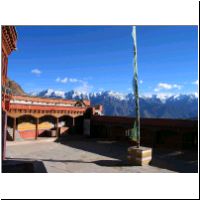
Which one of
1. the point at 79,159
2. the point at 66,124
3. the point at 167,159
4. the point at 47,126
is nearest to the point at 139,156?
the point at 167,159

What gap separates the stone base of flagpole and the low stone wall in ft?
26.8

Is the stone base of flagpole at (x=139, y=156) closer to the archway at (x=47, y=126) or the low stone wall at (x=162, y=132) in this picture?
the low stone wall at (x=162, y=132)

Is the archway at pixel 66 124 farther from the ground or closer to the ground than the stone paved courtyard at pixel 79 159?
farther from the ground

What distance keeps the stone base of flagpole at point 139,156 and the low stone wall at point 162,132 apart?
8171 millimetres

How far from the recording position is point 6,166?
573 inches

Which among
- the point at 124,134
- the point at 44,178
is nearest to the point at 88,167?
the point at 44,178

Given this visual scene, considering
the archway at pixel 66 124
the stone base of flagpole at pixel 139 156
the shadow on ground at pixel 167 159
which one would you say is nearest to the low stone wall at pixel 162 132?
the shadow on ground at pixel 167 159

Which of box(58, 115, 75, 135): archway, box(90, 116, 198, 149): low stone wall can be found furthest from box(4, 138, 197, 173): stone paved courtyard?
box(58, 115, 75, 135): archway

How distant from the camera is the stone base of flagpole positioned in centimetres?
1639

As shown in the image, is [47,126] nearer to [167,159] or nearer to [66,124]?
→ [66,124]

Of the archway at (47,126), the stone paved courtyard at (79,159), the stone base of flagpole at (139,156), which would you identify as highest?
the archway at (47,126)

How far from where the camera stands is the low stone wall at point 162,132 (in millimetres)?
23750

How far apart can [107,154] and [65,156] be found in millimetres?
3277
